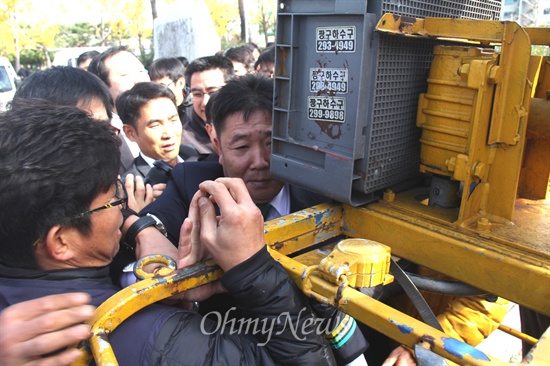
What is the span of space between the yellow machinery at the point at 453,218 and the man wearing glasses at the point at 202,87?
2.83m

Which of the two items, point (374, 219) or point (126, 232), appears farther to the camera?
point (126, 232)

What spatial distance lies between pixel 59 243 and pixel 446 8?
1489 mm

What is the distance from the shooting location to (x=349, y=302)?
1.13 m

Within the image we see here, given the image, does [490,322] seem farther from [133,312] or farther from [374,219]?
[133,312]

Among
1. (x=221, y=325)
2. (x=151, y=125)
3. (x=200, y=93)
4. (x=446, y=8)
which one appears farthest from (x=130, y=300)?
(x=200, y=93)

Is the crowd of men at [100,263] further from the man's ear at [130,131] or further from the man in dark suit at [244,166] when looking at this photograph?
the man's ear at [130,131]

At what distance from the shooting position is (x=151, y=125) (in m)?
3.16

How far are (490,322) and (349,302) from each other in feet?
4.13

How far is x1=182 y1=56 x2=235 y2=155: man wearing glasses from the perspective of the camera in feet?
14.0

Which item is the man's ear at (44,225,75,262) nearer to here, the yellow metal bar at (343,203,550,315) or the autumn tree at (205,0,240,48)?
the yellow metal bar at (343,203,550,315)

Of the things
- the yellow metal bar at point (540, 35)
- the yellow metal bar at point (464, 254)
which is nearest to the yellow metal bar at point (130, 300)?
the yellow metal bar at point (464, 254)

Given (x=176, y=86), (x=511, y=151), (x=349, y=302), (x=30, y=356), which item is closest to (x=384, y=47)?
(x=511, y=151)

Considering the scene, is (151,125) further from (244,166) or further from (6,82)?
(6,82)

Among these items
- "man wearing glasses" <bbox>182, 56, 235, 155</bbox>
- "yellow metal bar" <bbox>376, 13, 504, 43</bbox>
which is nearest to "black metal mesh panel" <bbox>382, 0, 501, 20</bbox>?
"yellow metal bar" <bbox>376, 13, 504, 43</bbox>
